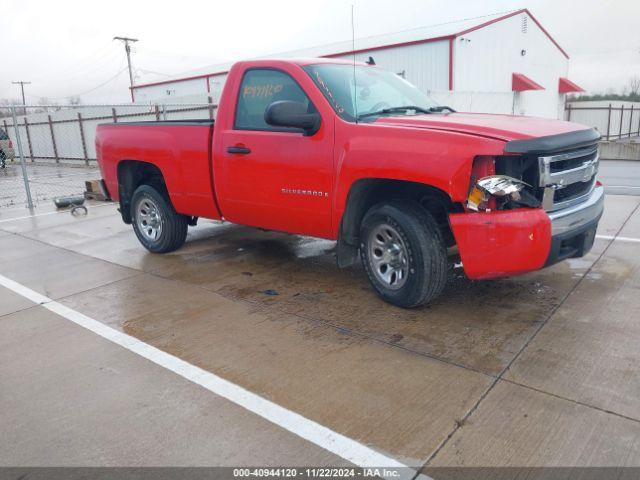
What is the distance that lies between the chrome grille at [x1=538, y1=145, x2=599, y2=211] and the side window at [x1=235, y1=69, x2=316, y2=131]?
6.96 ft

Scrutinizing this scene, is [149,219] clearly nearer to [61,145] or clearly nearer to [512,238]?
[512,238]

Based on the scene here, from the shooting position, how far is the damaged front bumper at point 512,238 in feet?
11.7

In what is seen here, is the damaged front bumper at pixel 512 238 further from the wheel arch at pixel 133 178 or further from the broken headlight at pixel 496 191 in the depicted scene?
the wheel arch at pixel 133 178

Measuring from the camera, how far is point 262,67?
509 cm

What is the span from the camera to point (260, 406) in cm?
302

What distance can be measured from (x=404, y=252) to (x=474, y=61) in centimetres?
2026

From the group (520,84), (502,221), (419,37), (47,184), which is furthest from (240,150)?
(520,84)

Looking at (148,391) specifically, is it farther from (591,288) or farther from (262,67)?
(591,288)

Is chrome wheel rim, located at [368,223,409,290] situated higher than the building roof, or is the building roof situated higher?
the building roof

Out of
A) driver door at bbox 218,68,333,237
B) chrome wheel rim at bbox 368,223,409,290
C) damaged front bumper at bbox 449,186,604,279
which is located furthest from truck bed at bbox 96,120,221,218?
damaged front bumper at bbox 449,186,604,279

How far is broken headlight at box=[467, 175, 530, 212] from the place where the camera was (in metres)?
3.52

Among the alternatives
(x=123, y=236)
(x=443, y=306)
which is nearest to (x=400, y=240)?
(x=443, y=306)

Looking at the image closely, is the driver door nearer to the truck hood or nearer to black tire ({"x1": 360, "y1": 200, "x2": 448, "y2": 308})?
black tire ({"x1": 360, "y1": 200, "x2": 448, "y2": 308})

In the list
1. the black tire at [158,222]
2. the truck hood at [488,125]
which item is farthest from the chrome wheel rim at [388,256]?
the black tire at [158,222]
